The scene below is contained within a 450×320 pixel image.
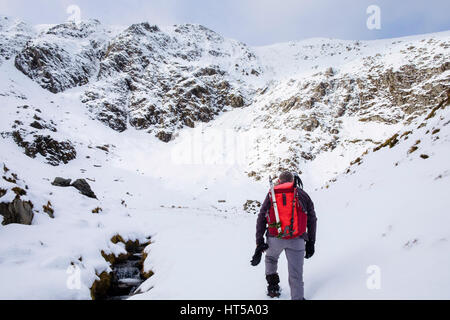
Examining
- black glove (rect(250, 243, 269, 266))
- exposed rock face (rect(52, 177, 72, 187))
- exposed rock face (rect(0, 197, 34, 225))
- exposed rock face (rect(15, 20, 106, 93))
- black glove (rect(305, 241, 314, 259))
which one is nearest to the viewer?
black glove (rect(305, 241, 314, 259))

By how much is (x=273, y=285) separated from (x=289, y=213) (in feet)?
4.80

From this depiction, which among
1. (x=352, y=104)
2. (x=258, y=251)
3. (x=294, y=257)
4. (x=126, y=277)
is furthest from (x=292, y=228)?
(x=352, y=104)

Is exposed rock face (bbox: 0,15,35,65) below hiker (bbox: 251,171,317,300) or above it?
above

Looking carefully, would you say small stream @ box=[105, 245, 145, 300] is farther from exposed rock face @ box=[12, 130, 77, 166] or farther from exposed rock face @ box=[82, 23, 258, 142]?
exposed rock face @ box=[82, 23, 258, 142]

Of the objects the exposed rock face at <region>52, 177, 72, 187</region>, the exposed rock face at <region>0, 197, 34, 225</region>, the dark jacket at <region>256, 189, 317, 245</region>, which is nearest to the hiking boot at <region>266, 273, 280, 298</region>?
the dark jacket at <region>256, 189, 317, 245</region>

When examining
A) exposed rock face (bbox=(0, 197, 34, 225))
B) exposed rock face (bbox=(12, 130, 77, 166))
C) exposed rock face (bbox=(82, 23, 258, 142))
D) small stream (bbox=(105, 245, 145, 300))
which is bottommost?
small stream (bbox=(105, 245, 145, 300))

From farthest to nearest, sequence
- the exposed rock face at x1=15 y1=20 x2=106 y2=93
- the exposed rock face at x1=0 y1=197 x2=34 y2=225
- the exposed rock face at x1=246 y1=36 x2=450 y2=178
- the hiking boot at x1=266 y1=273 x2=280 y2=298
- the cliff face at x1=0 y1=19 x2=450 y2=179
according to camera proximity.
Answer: the exposed rock face at x1=15 y1=20 x2=106 y2=93
the cliff face at x1=0 y1=19 x2=450 y2=179
the exposed rock face at x1=246 y1=36 x2=450 y2=178
the exposed rock face at x1=0 y1=197 x2=34 y2=225
the hiking boot at x1=266 y1=273 x2=280 y2=298

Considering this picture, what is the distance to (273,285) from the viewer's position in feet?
13.7

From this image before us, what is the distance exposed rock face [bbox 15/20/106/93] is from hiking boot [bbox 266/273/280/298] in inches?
2907

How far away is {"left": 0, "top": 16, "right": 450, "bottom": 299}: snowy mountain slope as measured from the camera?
14.7 ft

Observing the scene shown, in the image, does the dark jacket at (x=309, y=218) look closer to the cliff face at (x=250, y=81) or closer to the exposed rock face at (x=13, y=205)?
the exposed rock face at (x=13, y=205)

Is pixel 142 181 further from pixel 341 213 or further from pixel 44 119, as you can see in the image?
pixel 341 213

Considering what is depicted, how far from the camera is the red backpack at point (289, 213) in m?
3.68

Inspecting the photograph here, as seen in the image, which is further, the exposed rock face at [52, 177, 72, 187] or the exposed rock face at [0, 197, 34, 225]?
the exposed rock face at [52, 177, 72, 187]
